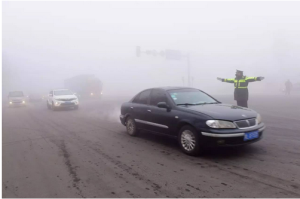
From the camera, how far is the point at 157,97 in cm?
662

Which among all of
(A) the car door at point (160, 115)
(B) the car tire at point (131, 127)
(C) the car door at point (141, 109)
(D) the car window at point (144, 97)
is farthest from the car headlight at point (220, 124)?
(B) the car tire at point (131, 127)

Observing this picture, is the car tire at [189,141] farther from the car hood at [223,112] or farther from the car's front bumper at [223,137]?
the car hood at [223,112]

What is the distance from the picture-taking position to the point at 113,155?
18.4ft

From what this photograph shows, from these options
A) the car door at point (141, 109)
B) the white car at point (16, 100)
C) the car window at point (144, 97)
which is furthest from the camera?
the white car at point (16, 100)

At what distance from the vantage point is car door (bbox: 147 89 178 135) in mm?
5852

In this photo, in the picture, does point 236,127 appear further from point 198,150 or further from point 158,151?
point 158,151

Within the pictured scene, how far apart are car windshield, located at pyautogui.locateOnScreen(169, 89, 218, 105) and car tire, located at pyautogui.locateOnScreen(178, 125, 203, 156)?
0.83 metres

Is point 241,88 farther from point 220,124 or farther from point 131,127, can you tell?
point 220,124

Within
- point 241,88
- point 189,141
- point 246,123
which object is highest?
point 241,88

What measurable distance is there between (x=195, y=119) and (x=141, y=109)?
2163 mm

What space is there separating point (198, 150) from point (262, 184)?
1.54m

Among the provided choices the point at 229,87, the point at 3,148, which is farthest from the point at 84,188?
the point at 229,87

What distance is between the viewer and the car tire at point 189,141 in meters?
5.15

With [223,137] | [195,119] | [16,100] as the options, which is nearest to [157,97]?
[195,119]
